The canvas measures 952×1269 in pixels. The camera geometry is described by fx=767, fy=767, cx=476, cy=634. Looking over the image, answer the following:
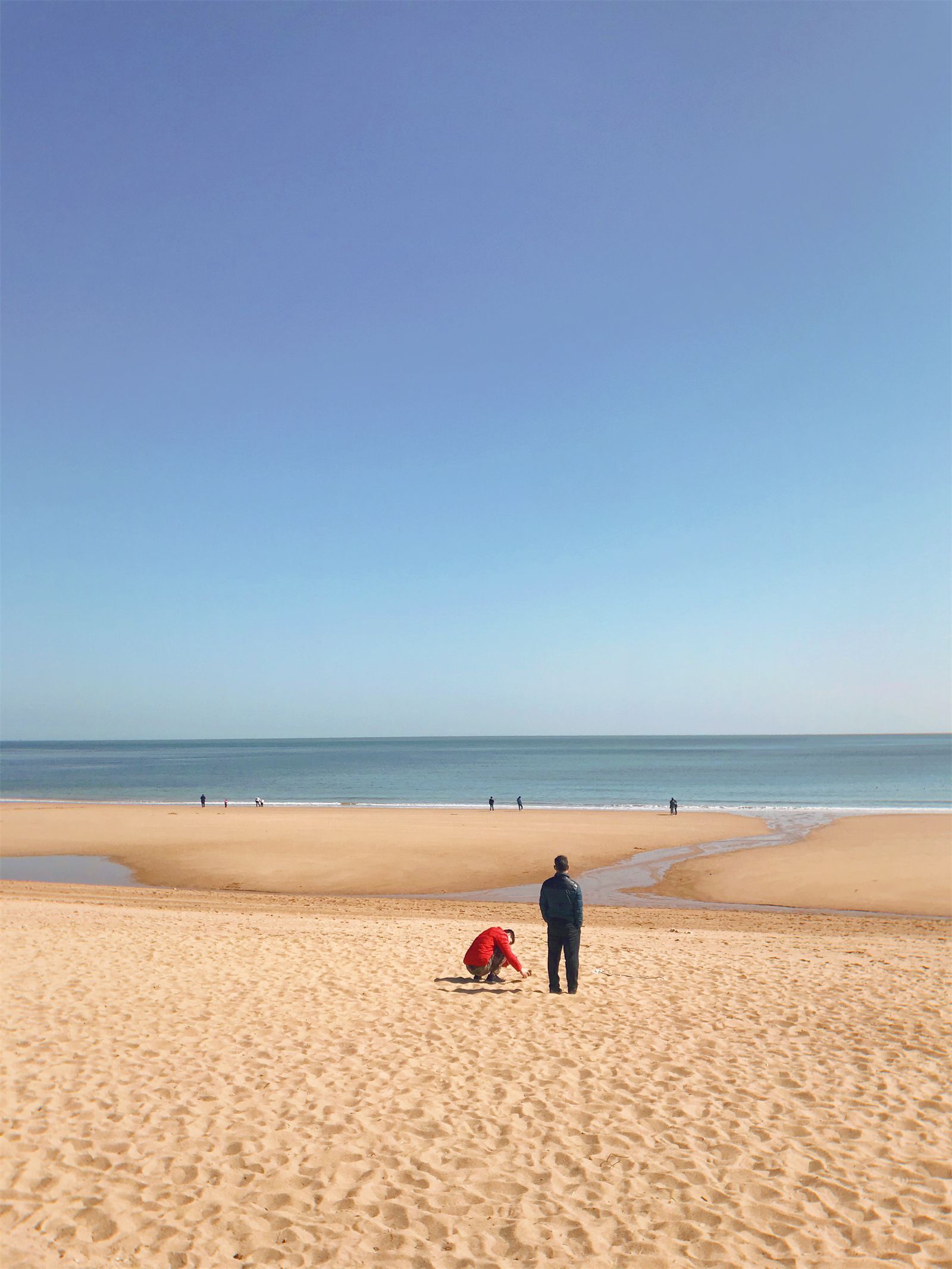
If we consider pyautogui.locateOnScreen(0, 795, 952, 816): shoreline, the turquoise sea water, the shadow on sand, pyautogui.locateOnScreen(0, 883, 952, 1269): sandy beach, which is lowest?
the turquoise sea water

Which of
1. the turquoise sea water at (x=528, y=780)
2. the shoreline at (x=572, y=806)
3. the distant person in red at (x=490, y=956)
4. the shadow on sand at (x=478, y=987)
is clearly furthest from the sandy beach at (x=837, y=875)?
the turquoise sea water at (x=528, y=780)

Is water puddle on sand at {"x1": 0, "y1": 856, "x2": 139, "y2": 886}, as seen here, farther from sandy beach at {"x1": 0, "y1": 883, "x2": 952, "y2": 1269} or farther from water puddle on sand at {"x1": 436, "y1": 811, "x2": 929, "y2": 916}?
sandy beach at {"x1": 0, "y1": 883, "x2": 952, "y2": 1269}

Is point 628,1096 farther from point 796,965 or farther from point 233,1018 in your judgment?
point 796,965

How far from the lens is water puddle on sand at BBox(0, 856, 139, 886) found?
26828 millimetres

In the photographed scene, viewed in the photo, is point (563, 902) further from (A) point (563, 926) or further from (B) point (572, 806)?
(B) point (572, 806)

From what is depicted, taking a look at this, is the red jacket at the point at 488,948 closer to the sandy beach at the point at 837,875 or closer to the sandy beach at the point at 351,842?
the sandy beach at the point at 837,875

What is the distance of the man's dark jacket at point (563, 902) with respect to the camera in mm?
10625

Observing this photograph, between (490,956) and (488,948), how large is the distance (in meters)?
0.11

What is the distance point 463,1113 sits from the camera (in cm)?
699

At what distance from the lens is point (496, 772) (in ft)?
329

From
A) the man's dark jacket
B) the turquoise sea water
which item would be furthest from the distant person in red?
the turquoise sea water

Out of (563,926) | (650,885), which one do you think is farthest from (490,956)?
(650,885)

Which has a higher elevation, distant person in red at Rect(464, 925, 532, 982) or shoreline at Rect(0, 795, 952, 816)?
distant person in red at Rect(464, 925, 532, 982)

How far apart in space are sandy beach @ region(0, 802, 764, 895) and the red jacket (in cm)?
1383
